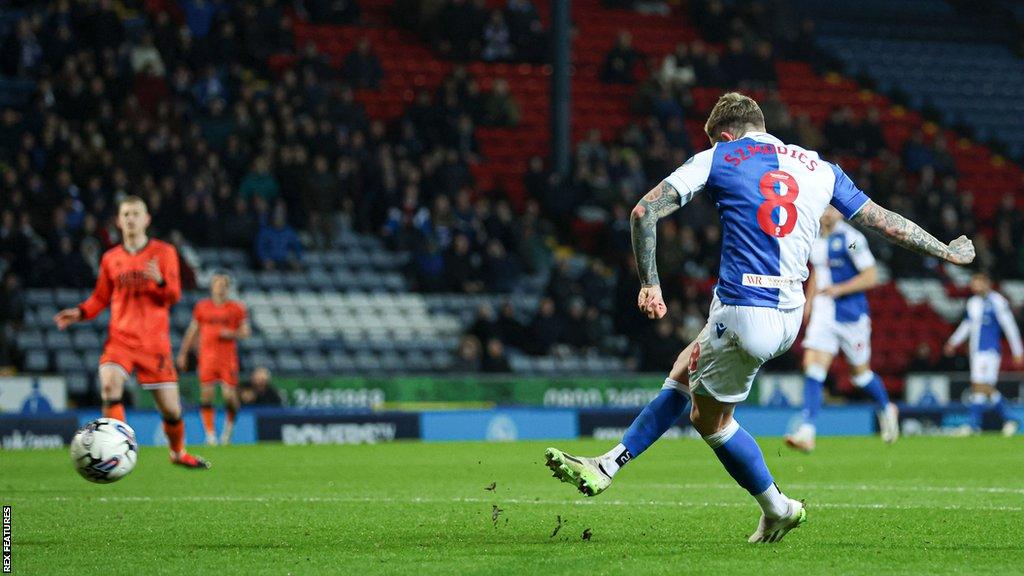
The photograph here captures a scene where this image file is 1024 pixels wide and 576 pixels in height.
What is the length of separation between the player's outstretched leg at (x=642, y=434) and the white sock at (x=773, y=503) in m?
0.59

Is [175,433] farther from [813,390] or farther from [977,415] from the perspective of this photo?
[977,415]

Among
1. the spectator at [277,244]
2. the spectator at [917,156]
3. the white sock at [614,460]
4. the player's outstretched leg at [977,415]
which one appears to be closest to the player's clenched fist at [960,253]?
the white sock at [614,460]

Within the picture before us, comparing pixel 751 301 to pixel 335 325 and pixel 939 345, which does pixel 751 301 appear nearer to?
pixel 335 325

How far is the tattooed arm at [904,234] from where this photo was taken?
7793 millimetres

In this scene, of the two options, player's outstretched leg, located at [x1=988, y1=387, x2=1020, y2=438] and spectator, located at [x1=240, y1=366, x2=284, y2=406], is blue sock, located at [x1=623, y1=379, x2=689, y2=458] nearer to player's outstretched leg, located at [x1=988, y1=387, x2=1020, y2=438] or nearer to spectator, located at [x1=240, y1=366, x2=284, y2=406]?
spectator, located at [x1=240, y1=366, x2=284, y2=406]

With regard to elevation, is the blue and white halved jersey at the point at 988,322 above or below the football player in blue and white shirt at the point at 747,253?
below

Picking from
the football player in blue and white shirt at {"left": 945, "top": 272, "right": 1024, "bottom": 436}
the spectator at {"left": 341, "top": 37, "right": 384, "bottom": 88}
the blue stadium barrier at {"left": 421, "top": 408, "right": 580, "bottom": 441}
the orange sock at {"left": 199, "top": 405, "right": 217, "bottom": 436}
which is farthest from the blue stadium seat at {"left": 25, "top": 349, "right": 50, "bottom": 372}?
the football player in blue and white shirt at {"left": 945, "top": 272, "right": 1024, "bottom": 436}

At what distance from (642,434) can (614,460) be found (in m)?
0.24

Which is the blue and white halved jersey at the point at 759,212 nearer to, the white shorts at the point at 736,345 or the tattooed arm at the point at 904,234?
the white shorts at the point at 736,345

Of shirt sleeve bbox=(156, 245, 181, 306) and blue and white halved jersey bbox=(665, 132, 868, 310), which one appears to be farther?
shirt sleeve bbox=(156, 245, 181, 306)

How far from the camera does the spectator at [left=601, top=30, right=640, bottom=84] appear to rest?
1180 inches

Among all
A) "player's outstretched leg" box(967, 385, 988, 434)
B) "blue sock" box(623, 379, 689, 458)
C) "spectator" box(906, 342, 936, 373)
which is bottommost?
"spectator" box(906, 342, 936, 373)

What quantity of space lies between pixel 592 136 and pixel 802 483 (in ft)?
53.1

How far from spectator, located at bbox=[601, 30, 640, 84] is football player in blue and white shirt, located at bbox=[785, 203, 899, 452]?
14480mm
